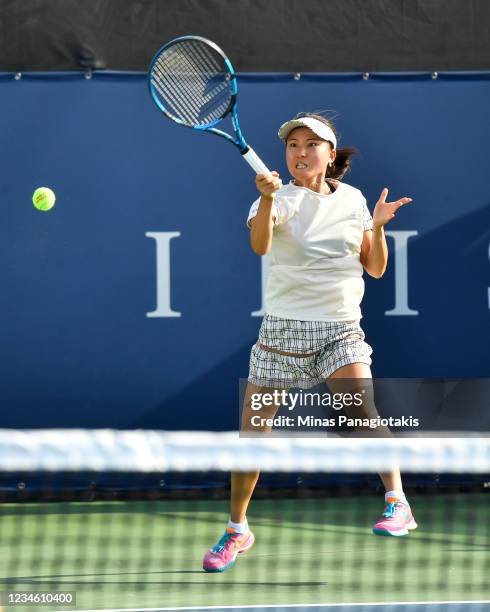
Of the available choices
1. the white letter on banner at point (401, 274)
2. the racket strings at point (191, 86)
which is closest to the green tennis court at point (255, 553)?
the white letter on banner at point (401, 274)

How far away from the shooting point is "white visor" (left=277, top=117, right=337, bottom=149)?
3.85 metres

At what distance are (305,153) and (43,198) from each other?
5.31 feet

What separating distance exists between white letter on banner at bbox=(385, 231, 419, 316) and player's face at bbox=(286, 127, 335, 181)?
148 cm

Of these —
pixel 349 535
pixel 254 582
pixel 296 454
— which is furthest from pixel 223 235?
pixel 296 454

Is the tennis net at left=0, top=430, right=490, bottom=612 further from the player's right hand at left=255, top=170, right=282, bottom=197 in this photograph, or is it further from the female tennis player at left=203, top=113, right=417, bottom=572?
the player's right hand at left=255, top=170, right=282, bottom=197

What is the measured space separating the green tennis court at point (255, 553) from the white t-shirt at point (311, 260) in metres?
0.81

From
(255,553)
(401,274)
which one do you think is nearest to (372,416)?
(255,553)

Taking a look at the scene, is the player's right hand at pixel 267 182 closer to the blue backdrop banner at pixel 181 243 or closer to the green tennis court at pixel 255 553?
the green tennis court at pixel 255 553

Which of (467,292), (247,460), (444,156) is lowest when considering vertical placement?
(247,460)

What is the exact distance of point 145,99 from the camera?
5.25 meters

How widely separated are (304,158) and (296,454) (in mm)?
1086

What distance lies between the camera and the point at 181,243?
527 cm

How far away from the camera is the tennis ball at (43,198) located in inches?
203

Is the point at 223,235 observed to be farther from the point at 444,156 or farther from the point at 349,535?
the point at 349,535
